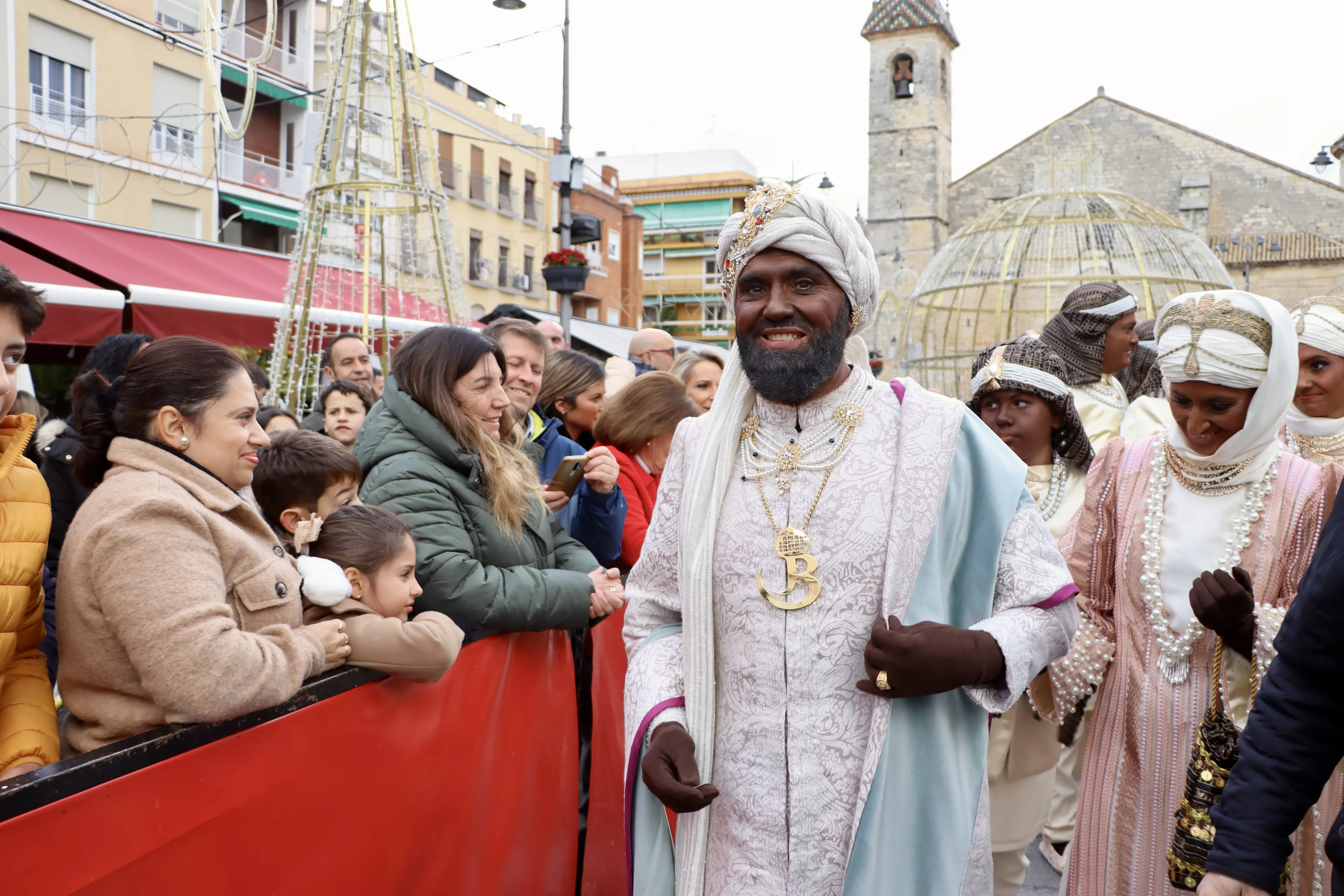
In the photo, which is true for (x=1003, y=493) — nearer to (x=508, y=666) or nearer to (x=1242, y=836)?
(x=1242, y=836)

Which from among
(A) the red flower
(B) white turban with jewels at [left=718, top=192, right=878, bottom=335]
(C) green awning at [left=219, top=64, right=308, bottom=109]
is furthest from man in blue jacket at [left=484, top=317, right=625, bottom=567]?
(C) green awning at [left=219, top=64, right=308, bottom=109]

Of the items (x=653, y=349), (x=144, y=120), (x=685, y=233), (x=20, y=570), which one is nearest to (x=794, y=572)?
(x=20, y=570)

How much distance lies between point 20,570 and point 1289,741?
7.74 feet

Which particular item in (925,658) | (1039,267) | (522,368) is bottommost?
(925,658)

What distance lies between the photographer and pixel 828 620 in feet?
6.84

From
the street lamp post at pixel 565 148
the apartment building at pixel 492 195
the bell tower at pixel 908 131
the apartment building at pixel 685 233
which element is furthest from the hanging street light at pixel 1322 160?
the street lamp post at pixel 565 148

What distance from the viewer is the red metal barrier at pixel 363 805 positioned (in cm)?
178

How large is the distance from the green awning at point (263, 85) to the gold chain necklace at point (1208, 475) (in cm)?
2340

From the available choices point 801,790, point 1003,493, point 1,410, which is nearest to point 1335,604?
point 1003,493

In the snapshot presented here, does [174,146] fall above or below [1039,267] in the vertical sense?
above

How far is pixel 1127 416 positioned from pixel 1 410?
447 cm

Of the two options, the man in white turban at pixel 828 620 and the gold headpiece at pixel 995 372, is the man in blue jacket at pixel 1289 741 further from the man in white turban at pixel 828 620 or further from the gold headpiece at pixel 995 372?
the gold headpiece at pixel 995 372

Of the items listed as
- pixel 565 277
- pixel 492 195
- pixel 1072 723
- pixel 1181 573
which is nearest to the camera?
pixel 1181 573

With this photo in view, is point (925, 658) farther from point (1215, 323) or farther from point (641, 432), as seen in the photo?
point (641, 432)
